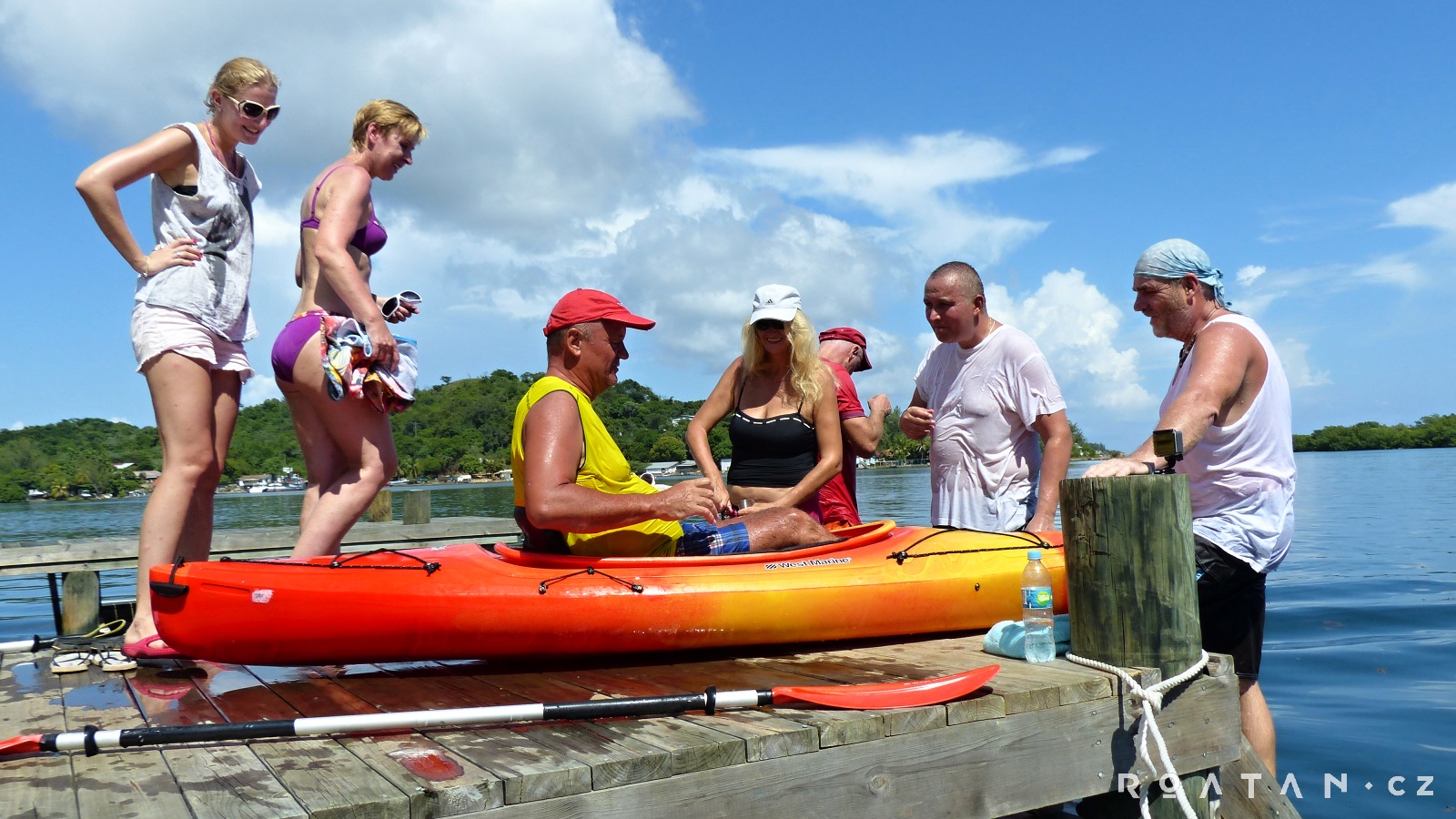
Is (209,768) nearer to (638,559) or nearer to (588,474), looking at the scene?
(588,474)

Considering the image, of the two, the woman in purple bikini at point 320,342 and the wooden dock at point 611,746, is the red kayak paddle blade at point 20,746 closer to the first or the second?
the wooden dock at point 611,746

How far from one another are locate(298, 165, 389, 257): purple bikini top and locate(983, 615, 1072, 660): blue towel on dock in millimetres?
2835

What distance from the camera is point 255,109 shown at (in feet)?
11.8

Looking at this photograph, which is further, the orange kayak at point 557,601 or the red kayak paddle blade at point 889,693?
the orange kayak at point 557,601

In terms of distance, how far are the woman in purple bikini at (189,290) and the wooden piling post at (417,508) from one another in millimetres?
4735

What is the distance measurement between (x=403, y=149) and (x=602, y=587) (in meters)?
1.99

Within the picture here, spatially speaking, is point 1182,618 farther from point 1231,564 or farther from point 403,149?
point 403,149

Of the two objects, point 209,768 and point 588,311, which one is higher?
point 588,311

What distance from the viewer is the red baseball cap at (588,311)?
350 centimetres

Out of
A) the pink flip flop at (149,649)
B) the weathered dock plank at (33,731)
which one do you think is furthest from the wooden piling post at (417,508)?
the pink flip flop at (149,649)

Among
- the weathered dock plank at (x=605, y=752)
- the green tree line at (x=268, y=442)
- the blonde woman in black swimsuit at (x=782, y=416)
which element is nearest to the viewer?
the weathered dock plank at (x=605, y=752)

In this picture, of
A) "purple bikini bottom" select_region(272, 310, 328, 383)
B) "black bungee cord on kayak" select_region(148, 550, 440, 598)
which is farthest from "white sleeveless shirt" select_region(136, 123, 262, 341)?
"black bungee cord on kayak" select_region(148, 550, 440, 598)

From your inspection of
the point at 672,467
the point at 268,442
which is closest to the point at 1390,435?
the point at 672,467

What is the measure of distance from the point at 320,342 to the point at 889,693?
2.33 meters
